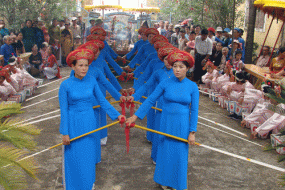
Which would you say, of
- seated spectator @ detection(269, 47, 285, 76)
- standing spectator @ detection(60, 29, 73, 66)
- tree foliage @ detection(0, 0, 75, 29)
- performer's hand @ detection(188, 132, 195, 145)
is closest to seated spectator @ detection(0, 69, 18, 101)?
performer's hand @ detection(188, 132, 195, 145)

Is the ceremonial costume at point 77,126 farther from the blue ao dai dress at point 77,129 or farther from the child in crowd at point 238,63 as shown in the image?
the child in crowd at point 238,63

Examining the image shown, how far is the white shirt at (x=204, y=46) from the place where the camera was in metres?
11.3

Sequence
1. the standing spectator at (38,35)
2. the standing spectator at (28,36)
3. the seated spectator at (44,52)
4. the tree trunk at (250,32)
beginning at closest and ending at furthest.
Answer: the tree trunk at (250,32), the standing spectator at (28,36), the seated spectator at (44,52), the standing spectator at (38,35)

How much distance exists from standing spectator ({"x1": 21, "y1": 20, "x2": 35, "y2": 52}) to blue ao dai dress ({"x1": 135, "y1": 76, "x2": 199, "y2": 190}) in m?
10.5

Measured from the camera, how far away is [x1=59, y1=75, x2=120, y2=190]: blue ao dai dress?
3977 mm

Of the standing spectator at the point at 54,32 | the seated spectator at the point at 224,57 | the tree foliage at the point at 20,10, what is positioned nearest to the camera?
the seated spectator at the point at 224,57

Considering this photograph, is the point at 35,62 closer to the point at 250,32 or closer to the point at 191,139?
the point at 250,32

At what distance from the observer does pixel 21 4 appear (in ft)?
46.6

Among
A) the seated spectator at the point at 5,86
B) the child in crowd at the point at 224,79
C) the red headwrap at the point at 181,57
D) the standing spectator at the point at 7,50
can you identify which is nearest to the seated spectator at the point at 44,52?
the standing spectator at the point at 7,50

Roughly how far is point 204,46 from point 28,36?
23.8ft

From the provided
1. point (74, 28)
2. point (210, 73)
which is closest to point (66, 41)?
point (74, 28)

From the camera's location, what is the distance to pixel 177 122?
13.5 ft

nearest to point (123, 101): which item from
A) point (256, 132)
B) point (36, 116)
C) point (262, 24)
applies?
point (256, 132)

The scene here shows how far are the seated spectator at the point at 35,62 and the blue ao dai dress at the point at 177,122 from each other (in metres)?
9.63
